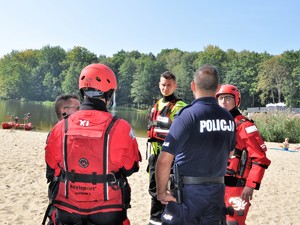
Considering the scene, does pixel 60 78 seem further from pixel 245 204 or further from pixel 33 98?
pixel 245 204

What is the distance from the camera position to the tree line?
80.1 metres

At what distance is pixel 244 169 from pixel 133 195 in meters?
5.10

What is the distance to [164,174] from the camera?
3086 mm

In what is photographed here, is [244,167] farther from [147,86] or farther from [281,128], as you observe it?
[147,86]

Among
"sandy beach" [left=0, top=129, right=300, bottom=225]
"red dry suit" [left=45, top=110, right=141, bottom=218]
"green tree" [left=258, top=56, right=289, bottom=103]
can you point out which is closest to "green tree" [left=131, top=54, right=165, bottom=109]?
"green tree" [left=258, top=56, right=289, bottom=103]

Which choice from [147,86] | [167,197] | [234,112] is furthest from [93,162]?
[147,86]

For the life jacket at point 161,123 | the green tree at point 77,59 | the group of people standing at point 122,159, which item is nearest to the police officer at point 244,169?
the group of people standing at point 122,159

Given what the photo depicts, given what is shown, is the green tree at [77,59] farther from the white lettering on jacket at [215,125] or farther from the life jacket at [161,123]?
the white lettering on jacket at [215,125]

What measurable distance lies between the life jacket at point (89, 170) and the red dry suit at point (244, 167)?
1.87m

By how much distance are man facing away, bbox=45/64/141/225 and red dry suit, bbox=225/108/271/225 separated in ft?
5.75

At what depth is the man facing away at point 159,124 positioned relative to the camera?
572cm

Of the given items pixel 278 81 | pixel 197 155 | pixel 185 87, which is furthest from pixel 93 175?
pixel 185 87

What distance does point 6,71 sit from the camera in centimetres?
14175

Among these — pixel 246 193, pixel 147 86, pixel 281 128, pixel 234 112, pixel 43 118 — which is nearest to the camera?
pixel 246 193
